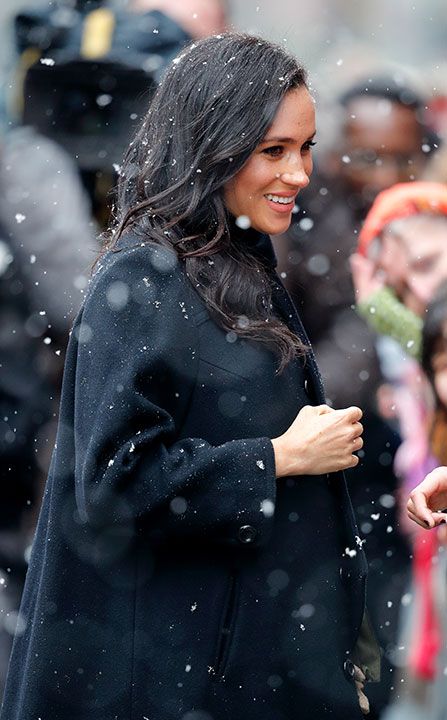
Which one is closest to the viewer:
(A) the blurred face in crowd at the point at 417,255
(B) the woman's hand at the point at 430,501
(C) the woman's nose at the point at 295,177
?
(B) the woman's hand at the point at 430,501

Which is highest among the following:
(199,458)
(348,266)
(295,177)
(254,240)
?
(295,177)

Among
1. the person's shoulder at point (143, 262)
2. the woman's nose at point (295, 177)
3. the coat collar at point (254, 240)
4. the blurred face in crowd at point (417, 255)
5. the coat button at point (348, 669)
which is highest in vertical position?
the woman's nose at point (295, 177)

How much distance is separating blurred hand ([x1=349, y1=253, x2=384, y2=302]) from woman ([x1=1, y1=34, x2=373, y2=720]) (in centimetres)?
154

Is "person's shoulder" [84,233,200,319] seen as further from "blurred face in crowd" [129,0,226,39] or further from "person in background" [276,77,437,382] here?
"blurred face in crowd" [129,0,226,39]

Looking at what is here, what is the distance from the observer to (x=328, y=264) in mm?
4023

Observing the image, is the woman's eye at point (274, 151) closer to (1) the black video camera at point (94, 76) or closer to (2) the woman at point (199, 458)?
(2) the woman at point (199, 458)

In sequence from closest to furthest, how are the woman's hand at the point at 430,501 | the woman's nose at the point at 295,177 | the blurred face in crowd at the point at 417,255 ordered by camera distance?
the woman's hand at the point at 430,501 < the woman's nose at the point at 295,177 < the blurred face in crowd at the point at 417,255

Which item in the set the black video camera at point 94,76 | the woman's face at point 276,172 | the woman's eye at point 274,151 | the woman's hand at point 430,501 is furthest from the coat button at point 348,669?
the black video camera at point 94,76

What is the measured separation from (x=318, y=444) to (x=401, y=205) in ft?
6.21

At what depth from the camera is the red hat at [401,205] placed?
4062mm

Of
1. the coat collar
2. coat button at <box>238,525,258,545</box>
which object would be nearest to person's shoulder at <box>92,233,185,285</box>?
the coat collar

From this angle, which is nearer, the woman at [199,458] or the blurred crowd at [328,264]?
the woman at [199,458]

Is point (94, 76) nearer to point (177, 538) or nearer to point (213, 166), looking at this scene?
point (213, 166)

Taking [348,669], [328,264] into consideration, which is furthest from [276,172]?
[328,264]
